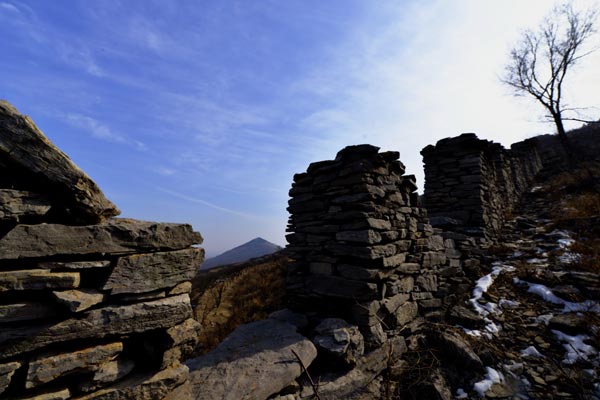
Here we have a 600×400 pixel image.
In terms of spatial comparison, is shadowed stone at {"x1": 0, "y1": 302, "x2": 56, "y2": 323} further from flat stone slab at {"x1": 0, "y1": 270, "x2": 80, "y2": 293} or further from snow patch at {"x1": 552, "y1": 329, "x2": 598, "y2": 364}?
snow patch at {"x1": 552, "y1": 329, "x2": 598, "y2": 364}

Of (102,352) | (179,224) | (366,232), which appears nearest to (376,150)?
(366,232)

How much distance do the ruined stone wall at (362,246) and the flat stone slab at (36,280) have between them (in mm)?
3024

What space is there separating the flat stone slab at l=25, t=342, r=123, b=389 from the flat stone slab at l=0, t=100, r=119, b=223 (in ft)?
2.74

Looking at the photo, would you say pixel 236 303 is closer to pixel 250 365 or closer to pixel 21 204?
pixel 250 365

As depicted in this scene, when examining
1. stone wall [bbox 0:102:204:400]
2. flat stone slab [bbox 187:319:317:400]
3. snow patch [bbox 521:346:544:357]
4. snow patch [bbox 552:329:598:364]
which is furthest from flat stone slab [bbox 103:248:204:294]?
snow patch [bbox 552:329:598:364]

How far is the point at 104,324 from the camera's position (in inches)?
68.0

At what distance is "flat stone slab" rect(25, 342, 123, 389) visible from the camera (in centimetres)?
148

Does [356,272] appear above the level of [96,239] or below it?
below

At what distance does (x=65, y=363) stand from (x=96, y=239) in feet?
2.44

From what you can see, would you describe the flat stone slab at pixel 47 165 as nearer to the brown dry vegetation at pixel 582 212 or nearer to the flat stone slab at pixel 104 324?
the flat stone slab at pixel 104 324

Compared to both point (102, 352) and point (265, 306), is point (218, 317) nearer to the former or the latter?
point (265, 306)

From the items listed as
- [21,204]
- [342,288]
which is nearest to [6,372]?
[21,204]

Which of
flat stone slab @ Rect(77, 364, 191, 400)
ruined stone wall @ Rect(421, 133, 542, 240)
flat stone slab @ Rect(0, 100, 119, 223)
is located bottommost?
flat stone slab @ Rect(77, 364, 191, 400)

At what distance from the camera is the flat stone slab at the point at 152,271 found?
1.81 metres
